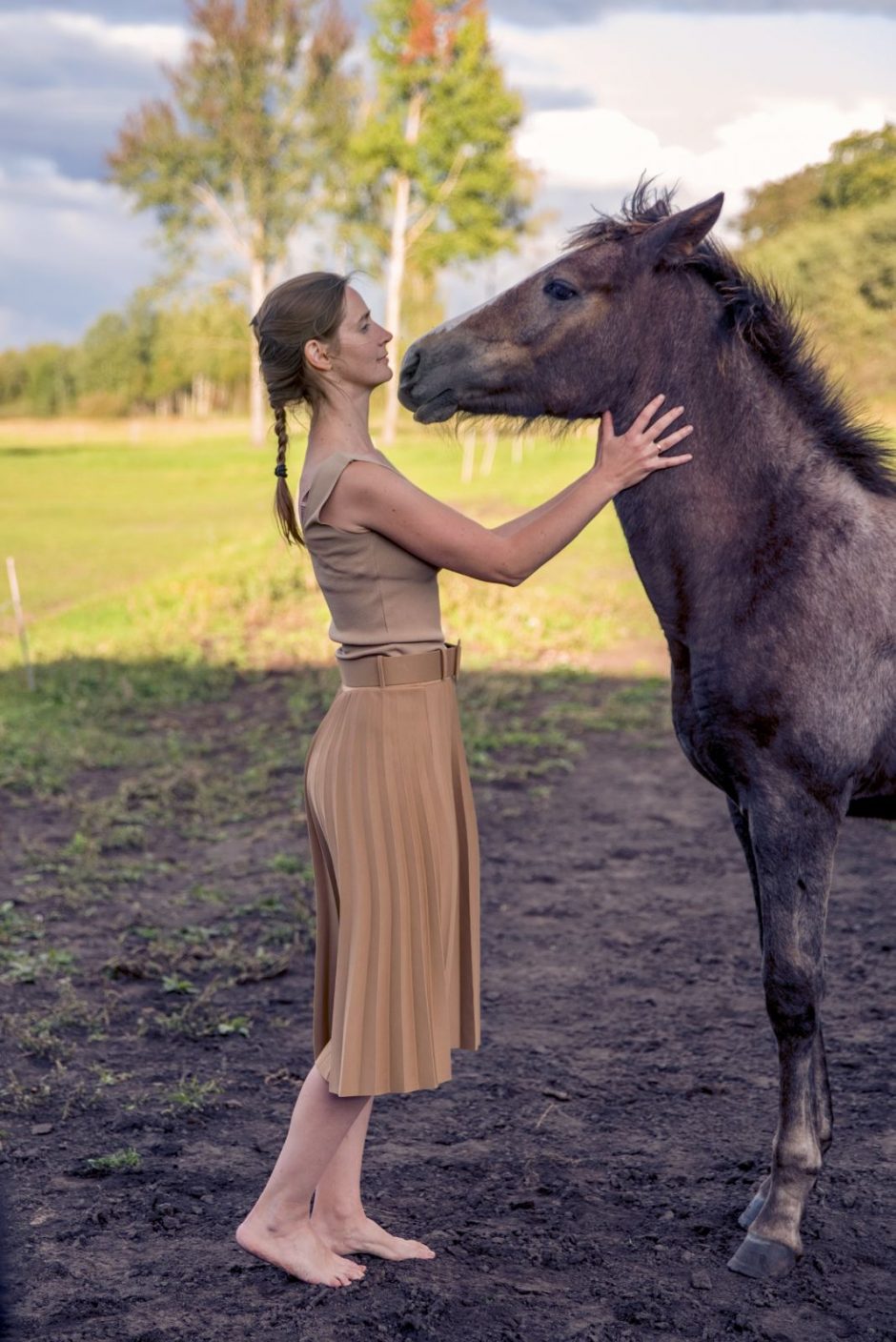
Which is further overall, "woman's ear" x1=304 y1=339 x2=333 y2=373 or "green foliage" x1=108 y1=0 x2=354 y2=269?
"green foliage" x1=108 y1=0 x2=354 y2=269

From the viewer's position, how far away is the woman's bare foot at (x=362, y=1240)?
292 cm

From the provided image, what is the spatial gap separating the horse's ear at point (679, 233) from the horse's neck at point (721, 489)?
0.25m

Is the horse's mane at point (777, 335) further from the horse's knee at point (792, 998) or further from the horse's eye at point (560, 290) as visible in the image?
the horse's knee at point (792, 998)

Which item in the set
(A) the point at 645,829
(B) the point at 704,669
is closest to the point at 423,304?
(A) the point at 645,829

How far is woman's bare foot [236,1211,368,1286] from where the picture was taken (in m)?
2.82

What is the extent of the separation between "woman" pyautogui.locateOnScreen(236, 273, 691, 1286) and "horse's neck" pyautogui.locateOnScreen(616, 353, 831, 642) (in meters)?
0.18

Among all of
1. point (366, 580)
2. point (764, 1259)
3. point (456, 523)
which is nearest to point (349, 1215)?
point (764, 1259)

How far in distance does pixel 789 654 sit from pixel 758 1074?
1.62m

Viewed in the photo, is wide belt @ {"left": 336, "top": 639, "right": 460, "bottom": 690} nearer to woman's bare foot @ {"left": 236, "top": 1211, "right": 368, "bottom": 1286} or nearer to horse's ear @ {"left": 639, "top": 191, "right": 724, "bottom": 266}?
horse's ear @ {"left": 639, "top": 191, "right": 724, "bottom": 266}

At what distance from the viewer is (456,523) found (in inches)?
105

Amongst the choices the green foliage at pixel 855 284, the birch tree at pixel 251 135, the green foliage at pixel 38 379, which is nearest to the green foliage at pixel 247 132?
the birch tree at pixel 251 135

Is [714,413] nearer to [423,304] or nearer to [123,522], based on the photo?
[123,522]

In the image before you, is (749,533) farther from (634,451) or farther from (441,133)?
(441,133)

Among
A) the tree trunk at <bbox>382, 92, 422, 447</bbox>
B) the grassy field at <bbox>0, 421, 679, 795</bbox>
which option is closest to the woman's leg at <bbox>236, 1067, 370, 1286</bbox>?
the grassy field at <bbox>0, 421, 679, 795</bbox>
